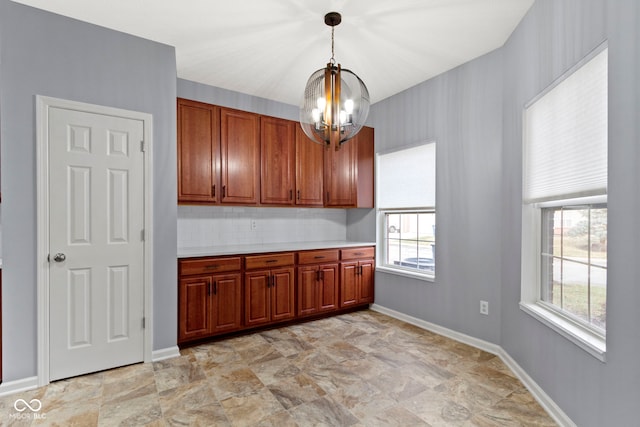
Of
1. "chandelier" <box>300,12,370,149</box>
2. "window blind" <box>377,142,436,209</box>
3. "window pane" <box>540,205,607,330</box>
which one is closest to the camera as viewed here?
"window pane" <box>540,205,607,330</box>

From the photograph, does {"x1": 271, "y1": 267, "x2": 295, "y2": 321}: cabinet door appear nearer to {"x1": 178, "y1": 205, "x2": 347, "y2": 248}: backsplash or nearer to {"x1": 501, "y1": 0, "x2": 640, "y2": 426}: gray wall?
{"x1": 178, "y1": 205, "x2": 347, "y2": 248}: backsplash

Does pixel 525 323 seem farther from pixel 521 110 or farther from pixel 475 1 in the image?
pixel 475 1

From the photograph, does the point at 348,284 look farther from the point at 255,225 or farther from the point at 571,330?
the point at 571,330

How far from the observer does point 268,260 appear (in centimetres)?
348

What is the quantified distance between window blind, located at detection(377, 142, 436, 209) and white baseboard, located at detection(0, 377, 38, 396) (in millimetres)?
3711

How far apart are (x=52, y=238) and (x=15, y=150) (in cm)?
67

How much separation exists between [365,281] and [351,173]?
1440 mm

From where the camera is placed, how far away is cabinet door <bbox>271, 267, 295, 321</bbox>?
11.5 ft

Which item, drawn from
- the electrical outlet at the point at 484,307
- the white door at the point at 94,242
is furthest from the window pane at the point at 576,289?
the white door at the point at 94,242

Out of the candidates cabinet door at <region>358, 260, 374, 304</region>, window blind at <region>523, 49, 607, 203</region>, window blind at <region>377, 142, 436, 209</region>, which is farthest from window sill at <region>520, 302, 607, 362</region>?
cabinet door at <region>358, 260, 374, 304</region>

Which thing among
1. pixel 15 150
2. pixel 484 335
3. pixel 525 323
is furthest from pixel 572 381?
pixel 15 150

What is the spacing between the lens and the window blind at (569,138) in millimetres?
1677

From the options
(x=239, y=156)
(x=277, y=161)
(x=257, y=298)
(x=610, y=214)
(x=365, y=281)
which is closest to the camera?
(x=610, y=214)

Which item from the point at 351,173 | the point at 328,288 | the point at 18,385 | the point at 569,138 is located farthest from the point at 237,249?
the point at 569,138
